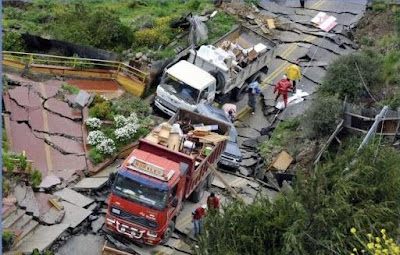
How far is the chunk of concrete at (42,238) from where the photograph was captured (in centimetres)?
1760

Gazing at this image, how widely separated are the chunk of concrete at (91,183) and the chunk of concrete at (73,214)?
0.86 m

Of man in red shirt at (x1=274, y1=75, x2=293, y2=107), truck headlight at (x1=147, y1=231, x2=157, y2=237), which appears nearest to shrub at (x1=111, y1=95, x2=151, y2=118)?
man in red shirt at (x1=274, y1=75, x2=293, y2=107)

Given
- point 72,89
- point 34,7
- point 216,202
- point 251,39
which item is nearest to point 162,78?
point 72,89

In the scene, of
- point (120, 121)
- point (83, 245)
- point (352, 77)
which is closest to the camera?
point (83, 245)

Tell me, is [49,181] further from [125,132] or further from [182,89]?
[182,89]

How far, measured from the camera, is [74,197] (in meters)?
19.8

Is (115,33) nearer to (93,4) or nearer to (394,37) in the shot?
(93,4)

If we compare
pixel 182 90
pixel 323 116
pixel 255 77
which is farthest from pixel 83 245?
pixel 255 77

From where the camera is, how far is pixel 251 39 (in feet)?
94.0

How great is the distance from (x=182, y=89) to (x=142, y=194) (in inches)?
290

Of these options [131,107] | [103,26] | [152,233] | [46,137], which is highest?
[103,26]

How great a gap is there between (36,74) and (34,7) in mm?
7557

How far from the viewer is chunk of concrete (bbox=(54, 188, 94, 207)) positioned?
19.6 metres

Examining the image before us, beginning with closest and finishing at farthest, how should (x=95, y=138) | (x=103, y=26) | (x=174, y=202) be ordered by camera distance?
(x=174, y=202) → (x=95, y=138) → (x=103, y=26)
